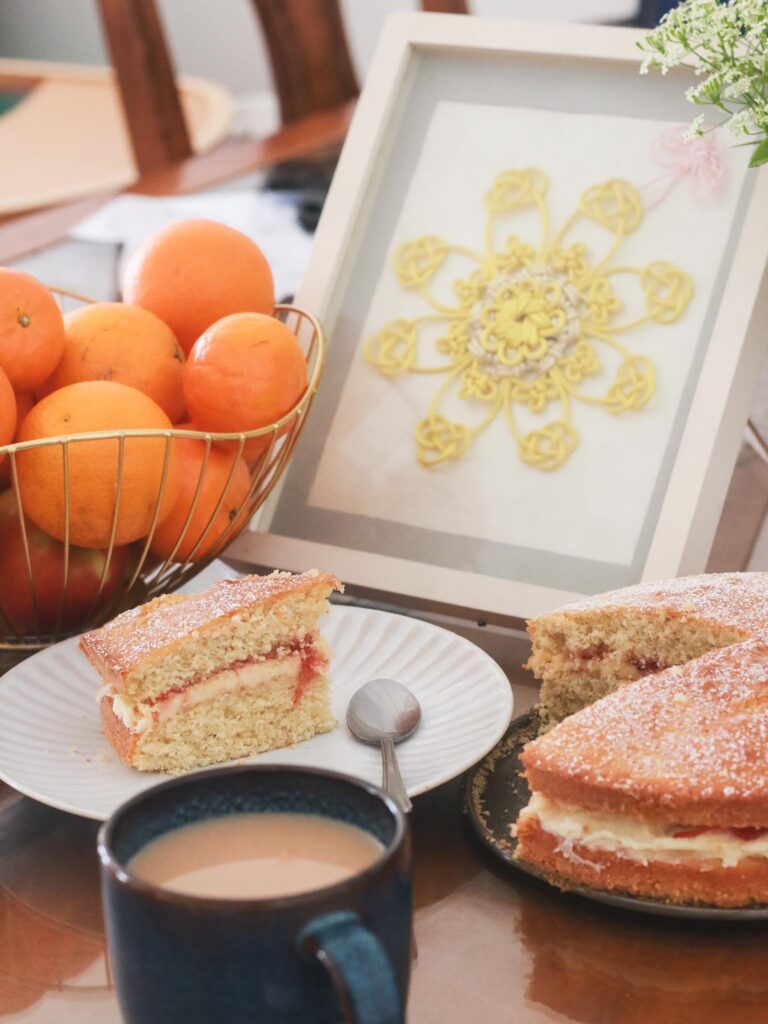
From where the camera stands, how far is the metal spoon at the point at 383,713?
938mm

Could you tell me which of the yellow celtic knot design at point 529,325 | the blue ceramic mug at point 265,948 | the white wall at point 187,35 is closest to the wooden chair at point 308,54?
the yellow celtic knot design at point 529,325

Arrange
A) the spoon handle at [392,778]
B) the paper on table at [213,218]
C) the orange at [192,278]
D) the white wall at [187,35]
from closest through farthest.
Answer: the spoon handle at [392,778] → the orange at [192,278] → the paper on table at [213,218] → the white wall at [187,35]

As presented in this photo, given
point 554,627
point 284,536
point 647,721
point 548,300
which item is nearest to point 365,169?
point 548,300

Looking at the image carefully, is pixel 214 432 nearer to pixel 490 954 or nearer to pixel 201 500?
pixel 201 500

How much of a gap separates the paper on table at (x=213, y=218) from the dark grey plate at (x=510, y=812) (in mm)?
1069

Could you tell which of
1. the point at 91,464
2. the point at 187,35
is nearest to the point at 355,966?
the point at 91,464

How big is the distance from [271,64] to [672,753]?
2652mm

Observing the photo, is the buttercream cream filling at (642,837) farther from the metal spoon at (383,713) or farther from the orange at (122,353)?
the orange at (122,353)

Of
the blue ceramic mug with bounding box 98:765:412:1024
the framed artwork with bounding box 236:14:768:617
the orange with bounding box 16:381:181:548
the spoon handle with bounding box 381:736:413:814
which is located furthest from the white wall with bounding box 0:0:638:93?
the blue ceramic mug with bounding box 98:765:412:1024

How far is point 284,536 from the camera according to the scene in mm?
1282

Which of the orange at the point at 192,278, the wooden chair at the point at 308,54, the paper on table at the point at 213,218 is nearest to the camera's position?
the orange at the point at 192,278

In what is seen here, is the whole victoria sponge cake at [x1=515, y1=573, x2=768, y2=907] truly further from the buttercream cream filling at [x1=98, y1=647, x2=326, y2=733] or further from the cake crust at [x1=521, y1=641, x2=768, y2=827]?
the buttercream cream filling at [x1=98, y1=647, x2=326, y2=733]

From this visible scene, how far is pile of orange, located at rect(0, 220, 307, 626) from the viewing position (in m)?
1.01

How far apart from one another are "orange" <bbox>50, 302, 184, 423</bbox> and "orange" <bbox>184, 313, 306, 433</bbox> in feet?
0.10
